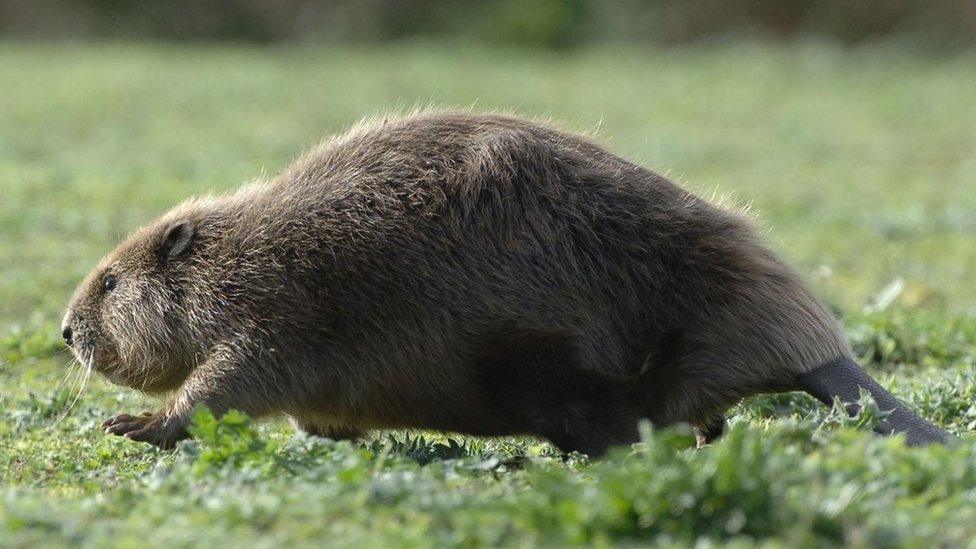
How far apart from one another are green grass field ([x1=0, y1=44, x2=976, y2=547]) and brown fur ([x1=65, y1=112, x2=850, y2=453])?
23cm

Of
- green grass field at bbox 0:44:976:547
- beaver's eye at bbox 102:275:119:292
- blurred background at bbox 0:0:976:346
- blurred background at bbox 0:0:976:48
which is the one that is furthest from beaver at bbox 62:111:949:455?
blurred background at bbox 0:0:976:48

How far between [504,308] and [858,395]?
1.23 meters

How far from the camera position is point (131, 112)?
50.3 feet

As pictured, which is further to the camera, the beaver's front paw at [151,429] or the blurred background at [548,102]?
the blurred background at [548,102]

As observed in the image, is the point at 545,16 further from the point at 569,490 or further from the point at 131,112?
the point at 569,490

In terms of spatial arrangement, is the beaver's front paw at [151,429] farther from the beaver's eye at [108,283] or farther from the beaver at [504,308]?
the beaver's eye at [108,283]

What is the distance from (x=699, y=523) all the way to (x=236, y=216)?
257 centimetres

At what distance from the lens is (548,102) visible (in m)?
16.1

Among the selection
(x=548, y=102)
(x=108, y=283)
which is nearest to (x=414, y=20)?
(x=548, y=102)

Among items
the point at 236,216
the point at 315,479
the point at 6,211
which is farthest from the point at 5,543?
the point at 6,211

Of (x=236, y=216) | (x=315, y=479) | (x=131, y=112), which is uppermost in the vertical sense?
(x=236, y=216)

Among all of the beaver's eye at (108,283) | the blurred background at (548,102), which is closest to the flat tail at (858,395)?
the blurred background at (548,102)

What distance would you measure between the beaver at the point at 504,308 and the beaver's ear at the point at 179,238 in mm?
276

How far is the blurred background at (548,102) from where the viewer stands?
938 cm
